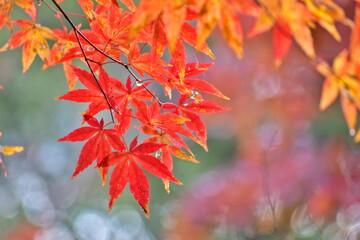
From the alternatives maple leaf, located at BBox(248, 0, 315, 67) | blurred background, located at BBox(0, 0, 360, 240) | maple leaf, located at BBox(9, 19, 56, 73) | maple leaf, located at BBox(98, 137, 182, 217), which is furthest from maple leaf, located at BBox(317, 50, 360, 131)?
blurred background, located at BBox(0, 0, 360, 240)

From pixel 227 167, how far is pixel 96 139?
98.8 inches

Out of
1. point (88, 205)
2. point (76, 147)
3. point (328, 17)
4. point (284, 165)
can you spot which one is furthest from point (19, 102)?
point (328, 17)

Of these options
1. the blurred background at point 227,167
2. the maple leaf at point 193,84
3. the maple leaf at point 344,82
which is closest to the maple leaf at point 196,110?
the maple leaf at point 193,84

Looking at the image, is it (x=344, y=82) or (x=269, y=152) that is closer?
(x=344, y=82)

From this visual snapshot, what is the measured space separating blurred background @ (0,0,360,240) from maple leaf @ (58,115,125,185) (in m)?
0.95

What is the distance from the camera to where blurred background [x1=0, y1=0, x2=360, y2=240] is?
2.45m

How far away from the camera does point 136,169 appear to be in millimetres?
678

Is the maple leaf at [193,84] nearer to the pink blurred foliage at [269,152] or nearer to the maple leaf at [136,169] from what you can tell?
the maple leaf at [136,169]

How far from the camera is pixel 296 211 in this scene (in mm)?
2473

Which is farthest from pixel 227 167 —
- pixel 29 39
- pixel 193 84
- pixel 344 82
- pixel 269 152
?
pixel 344 82

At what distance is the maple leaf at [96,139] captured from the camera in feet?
2.21

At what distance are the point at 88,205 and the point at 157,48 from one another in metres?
3.85

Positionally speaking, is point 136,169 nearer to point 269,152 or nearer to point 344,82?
point 344,82

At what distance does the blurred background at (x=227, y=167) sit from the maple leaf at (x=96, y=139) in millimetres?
950
